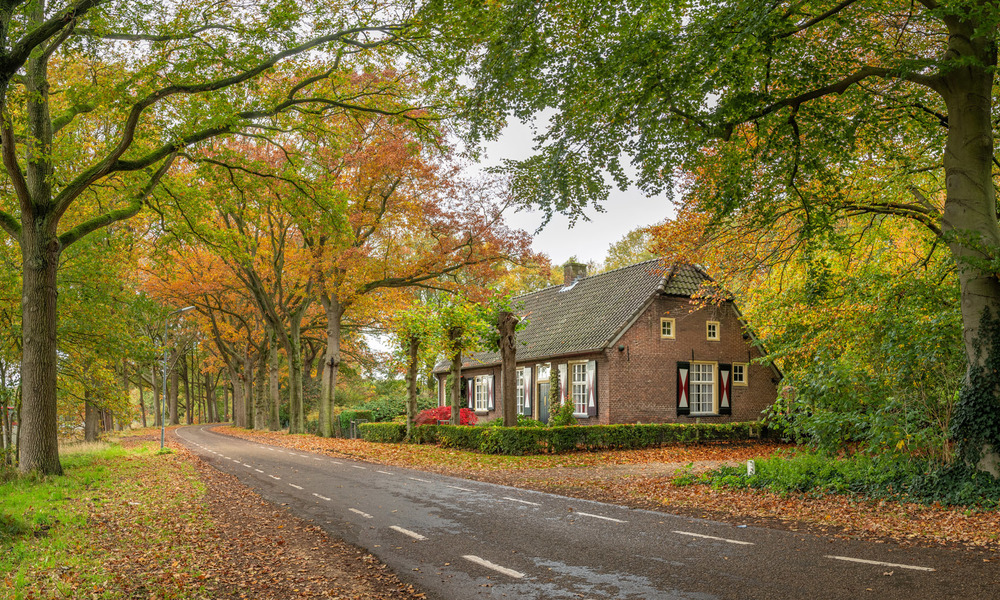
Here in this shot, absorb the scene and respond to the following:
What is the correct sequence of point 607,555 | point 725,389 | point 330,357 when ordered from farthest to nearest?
1. point 330,357
2. point 725,389
3. point 607,555

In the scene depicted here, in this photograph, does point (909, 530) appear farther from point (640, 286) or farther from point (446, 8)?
point (640, 286)

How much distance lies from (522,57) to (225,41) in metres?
5.60

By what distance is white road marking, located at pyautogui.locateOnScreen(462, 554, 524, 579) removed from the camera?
6332 mm

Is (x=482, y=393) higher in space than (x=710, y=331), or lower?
lower

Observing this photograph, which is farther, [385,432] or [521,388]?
[521,388]

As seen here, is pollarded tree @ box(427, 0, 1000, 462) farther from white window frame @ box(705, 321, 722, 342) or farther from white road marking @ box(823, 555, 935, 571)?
white window frame @ box(705, 321, 722, 342)

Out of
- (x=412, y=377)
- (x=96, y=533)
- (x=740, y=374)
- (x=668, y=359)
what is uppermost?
(x=668, y=359)


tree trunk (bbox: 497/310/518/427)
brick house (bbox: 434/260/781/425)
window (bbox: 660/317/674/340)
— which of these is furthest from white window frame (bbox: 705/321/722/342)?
tree trunk (bbox: 497/310/518/427)

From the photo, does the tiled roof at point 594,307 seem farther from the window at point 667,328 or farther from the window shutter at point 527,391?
the window at point 667,328

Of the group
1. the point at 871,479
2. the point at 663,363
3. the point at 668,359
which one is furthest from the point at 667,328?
the point at 871,479

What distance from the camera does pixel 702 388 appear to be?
27.0 metres

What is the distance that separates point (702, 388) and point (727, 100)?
62.9 feet

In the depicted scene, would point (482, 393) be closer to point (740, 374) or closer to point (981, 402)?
point (740, 374)

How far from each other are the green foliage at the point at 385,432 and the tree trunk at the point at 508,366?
5.61 metres
